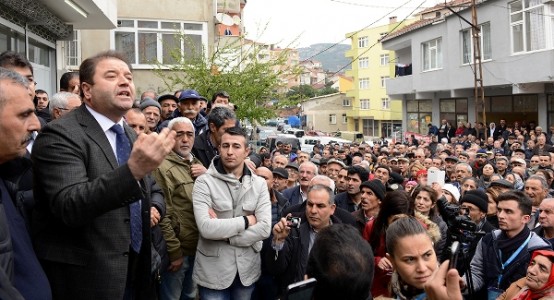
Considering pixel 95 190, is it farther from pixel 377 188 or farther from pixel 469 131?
pixel 469 131

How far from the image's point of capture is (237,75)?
13773mm

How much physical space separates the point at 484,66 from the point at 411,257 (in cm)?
2069

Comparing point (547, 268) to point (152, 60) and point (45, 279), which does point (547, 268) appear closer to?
point (45, 279)

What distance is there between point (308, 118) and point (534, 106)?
138 feet

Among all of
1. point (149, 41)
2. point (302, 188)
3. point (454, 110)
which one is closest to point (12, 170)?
point (302, 188)

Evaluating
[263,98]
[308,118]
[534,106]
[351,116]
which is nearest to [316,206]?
[263,98]

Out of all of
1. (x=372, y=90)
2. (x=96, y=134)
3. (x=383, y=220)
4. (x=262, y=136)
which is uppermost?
(x=372, y=90)

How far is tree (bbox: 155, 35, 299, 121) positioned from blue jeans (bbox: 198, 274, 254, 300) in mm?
9710

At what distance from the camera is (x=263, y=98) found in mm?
14492

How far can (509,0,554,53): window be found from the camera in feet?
57.5

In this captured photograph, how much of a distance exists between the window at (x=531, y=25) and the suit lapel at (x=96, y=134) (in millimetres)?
18493

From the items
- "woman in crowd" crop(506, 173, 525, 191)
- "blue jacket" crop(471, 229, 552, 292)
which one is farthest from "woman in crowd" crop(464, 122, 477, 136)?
"blue jacket" crop(471, 229, 552, 292)

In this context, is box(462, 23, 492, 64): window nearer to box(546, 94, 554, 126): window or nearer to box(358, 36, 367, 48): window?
box(546, 94, 554, 126): window

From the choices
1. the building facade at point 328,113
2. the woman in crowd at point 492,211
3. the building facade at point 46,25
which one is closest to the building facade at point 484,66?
the woman in crowd at point 492,211
